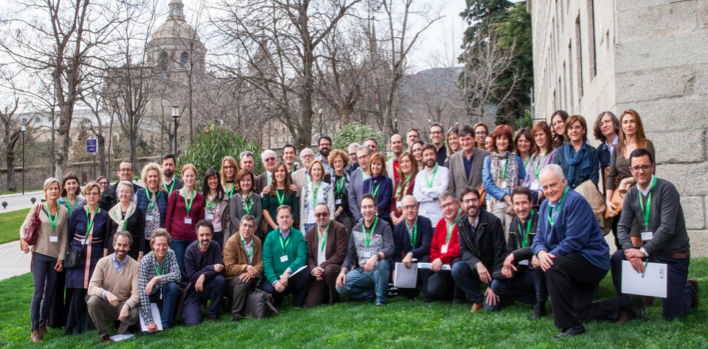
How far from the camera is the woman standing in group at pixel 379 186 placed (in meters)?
7.81

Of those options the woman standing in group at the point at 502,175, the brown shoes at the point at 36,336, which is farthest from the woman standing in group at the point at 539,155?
the brown shoes at the point at 36,336

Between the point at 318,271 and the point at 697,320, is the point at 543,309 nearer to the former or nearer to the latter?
the point at 697,320

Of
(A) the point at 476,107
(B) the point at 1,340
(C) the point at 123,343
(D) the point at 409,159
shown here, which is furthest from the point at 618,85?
(A) the point at 476,107

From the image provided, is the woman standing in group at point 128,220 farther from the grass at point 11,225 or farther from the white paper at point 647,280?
the grass at point 11,225

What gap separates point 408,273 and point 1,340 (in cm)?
531

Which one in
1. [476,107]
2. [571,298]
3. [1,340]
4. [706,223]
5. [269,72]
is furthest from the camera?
[476,107]

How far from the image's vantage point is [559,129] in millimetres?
7008

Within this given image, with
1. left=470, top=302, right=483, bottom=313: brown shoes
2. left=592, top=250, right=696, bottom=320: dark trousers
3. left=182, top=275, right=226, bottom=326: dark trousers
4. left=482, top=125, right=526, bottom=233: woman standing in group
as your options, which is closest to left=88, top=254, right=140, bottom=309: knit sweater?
left=182, top=275, right=226, bottom=326: dark trousers

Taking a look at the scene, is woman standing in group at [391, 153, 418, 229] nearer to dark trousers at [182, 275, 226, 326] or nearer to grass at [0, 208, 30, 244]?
dark trousers at [182, 275, 226, 326]

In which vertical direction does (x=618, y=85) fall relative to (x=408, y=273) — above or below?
above

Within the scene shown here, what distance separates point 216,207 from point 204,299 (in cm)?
138

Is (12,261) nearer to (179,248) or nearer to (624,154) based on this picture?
(179,248)

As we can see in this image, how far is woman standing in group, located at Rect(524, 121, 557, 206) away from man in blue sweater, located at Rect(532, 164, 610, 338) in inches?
64.8

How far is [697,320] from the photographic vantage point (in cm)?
514
